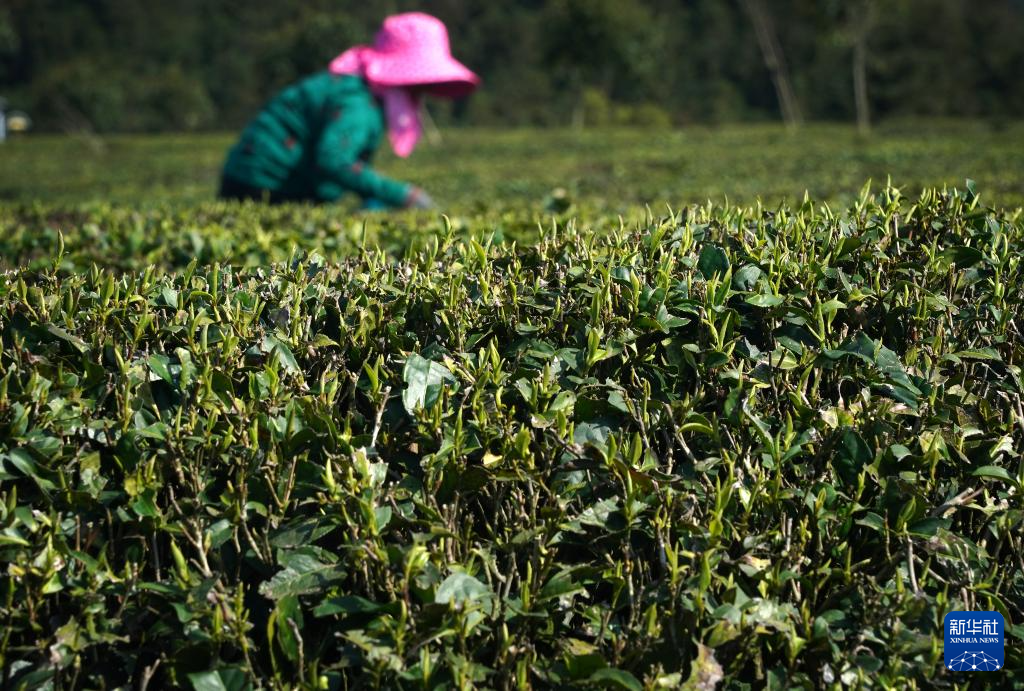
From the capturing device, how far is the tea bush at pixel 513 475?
6.47 ft

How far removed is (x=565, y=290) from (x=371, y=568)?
34.9 inches

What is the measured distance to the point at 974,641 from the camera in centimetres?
207

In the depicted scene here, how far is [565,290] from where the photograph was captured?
2.52 metres

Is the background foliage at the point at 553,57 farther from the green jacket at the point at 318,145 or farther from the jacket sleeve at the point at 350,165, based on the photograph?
the jacket sleeve at the point at 350,165

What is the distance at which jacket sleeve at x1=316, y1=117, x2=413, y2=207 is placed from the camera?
6.30 metres

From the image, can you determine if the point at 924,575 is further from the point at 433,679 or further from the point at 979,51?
the point at 979,51

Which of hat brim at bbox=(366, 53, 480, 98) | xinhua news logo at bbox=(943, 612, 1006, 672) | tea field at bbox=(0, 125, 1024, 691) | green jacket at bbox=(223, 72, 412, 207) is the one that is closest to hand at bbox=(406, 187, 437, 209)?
green jacket at bbox=(223, 72, 412, 207)

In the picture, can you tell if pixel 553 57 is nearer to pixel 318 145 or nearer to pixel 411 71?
pixel 411 71

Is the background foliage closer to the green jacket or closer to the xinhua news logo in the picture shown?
the green jacket

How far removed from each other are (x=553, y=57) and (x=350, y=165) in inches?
1487

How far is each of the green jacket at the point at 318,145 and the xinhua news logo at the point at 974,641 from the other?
184 inches

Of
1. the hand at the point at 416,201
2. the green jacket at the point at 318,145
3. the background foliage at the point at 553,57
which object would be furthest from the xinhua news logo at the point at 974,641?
the background foliage at the point at 553,57

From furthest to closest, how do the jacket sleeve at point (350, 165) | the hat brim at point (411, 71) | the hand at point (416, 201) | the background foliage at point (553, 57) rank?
1. the background foliage at point (553, 57)
2. the hat brim at point (411, 71)
3. the jacket sleeve at point (350, 165)
4. the hand at point (416, 201)

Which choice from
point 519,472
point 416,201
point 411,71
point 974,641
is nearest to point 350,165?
point 416,201
